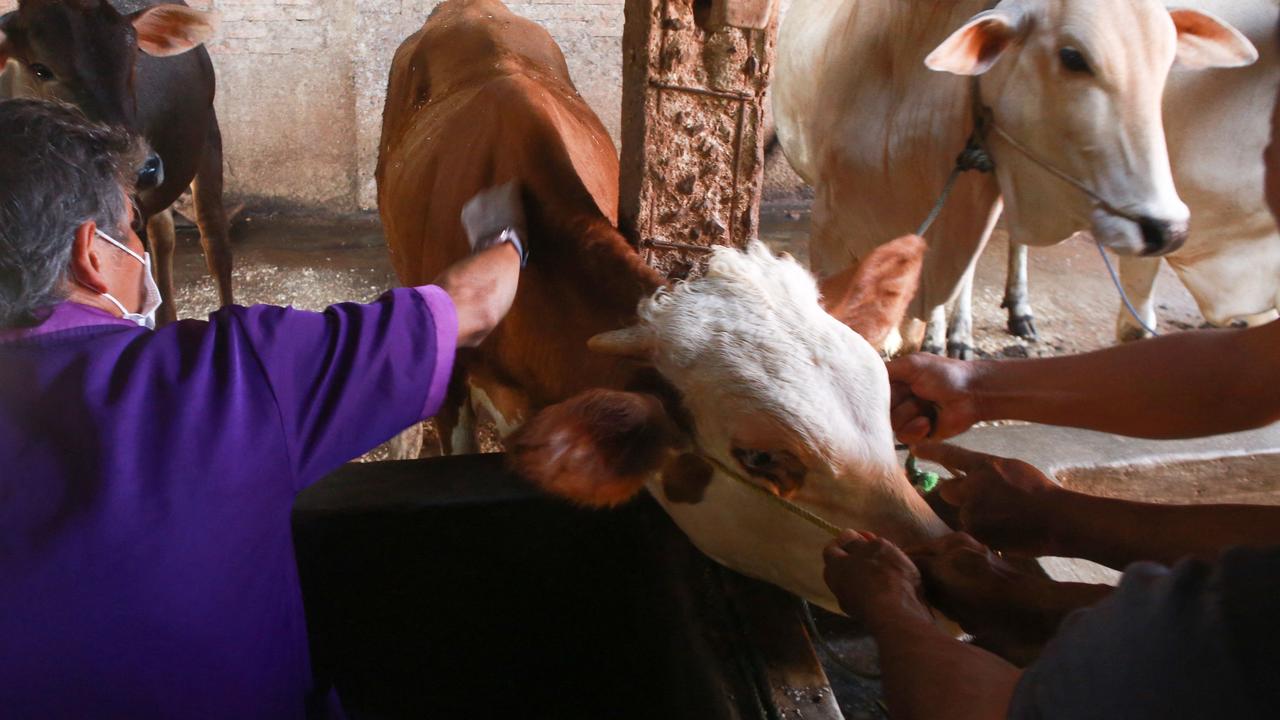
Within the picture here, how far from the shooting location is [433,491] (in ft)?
6.47

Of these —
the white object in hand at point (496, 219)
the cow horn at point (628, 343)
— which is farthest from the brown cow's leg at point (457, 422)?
the cow horn at point (628, 343)

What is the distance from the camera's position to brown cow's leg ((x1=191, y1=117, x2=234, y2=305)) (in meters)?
4.92

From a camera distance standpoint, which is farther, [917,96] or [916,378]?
[917,96]

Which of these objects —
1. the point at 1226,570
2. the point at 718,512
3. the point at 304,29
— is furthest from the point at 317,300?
the point at 1226,570

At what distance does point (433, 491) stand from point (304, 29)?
5.25 m

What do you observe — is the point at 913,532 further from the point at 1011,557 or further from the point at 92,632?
the point at 92,632

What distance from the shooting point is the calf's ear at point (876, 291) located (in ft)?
6.32

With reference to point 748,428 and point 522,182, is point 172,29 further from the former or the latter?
point 748,428

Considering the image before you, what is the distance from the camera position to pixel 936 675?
1.12 m

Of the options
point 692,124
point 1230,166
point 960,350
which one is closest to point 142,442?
point 692,124

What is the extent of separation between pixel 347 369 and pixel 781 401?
0.69 metres

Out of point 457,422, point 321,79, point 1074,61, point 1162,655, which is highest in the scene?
point 1074,61

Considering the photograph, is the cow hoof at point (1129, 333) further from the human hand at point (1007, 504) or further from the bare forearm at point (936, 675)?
the bare forearm at point (936, 675)

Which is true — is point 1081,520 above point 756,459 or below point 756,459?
below
